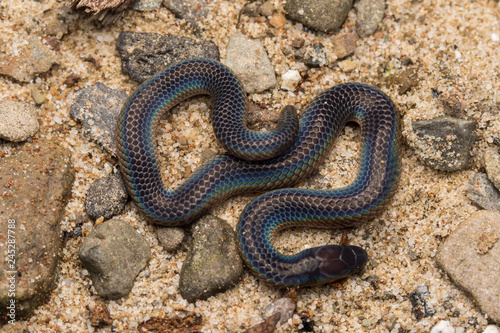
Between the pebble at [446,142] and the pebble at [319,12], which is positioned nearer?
the pebble at [446,142]

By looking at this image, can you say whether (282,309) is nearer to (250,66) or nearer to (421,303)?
(421,303)

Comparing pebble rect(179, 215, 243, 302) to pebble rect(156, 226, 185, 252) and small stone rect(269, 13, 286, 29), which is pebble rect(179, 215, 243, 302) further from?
small stone rect(269, 13, 286, 29)

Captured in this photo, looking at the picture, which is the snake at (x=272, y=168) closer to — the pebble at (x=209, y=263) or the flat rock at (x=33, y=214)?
the pebble at (x=209, y=263)

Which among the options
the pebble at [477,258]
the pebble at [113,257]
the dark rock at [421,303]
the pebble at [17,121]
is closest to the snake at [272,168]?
the pebble at [113,257]

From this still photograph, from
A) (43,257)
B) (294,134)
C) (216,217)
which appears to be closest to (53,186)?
(43,257)

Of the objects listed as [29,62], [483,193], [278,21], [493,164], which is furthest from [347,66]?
[29,62]

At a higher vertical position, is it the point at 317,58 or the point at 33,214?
the point at 317,58

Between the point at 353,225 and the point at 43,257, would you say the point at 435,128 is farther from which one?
the point at 43,257
